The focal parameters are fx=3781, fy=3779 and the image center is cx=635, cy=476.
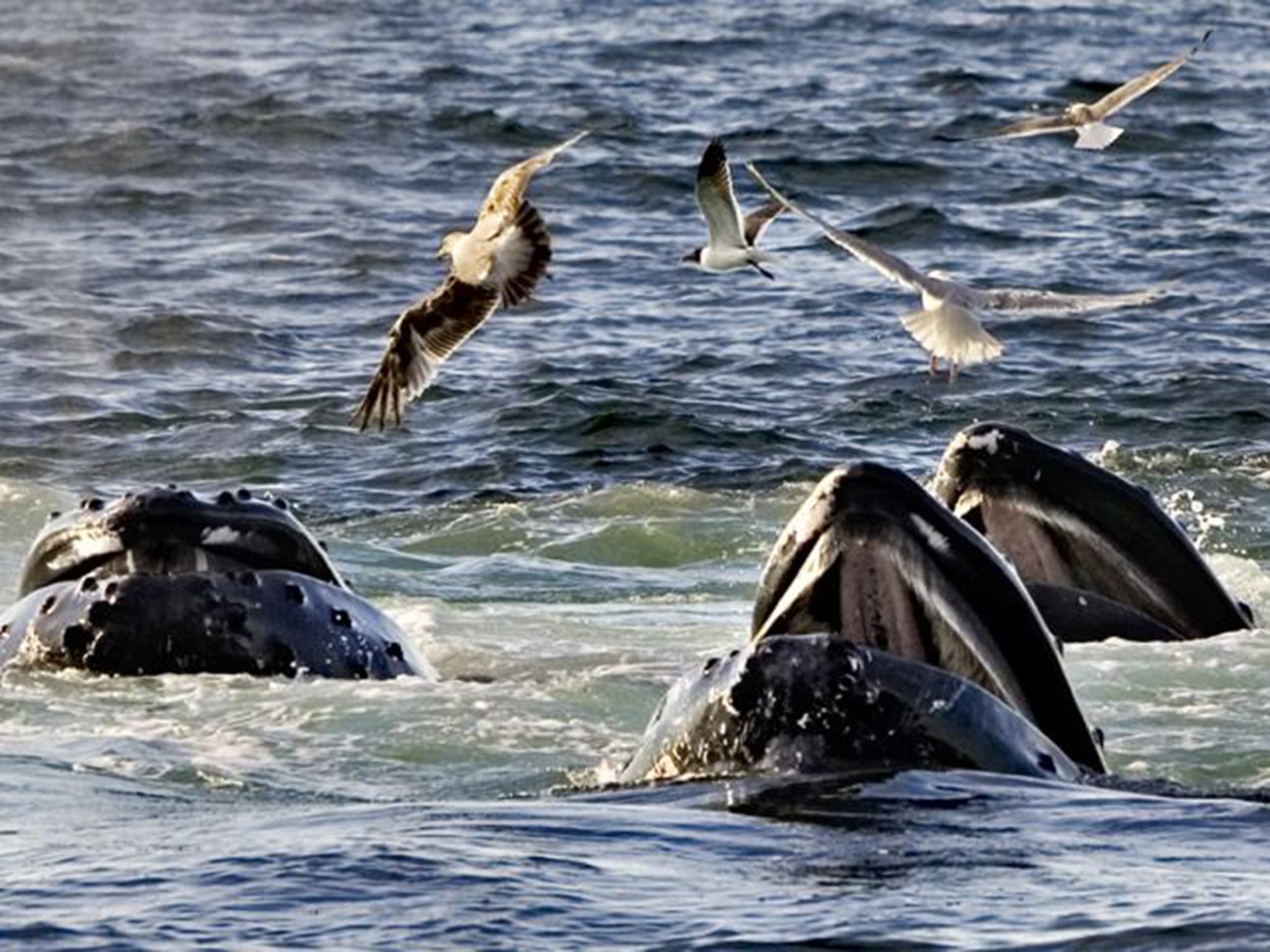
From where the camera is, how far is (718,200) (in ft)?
53.6

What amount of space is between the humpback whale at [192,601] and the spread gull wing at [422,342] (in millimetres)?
4512

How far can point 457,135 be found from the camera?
3319 centimetres

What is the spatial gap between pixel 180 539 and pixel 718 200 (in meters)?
5.85

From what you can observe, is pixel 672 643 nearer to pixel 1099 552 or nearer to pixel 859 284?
pixel 1099 552

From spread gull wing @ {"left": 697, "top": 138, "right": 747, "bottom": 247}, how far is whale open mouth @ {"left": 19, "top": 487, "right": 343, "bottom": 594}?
16.8 feet

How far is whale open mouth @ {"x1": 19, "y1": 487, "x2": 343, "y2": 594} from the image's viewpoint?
10.9m

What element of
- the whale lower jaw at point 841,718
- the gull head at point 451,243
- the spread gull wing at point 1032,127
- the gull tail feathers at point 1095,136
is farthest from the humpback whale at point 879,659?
the gull tail feathers at point 1095,136

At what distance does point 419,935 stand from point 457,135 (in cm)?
2619

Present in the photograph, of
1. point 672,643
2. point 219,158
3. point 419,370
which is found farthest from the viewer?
point 219,158

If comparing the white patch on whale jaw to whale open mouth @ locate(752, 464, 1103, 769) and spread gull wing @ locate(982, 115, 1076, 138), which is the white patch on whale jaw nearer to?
whale open mouth @ locate(752, 464, 1103, 769)

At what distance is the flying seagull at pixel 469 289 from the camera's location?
49.0ft

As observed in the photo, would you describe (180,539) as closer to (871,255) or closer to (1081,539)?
(1081,539)

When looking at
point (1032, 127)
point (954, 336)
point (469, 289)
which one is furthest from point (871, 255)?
point (1032, 127)

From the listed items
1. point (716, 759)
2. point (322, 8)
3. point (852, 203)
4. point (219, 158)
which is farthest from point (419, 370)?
point (322, 8)
